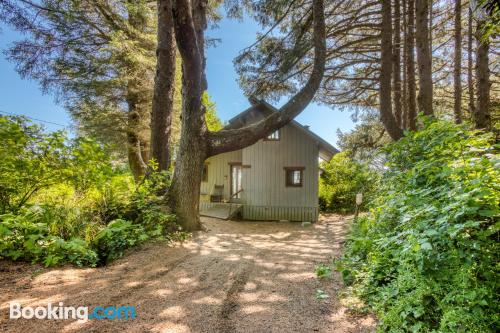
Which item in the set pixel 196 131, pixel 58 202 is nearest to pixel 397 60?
pixel 196 131

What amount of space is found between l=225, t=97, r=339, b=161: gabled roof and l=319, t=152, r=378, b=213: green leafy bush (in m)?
4.67

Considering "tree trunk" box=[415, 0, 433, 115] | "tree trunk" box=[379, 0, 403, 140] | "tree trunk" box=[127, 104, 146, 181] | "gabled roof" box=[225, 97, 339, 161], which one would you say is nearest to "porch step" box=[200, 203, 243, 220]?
"tree trunk" box=[127, 104, 146, 181]

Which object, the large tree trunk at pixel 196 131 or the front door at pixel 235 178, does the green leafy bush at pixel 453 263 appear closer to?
the large tree trunk at pixel 196 131

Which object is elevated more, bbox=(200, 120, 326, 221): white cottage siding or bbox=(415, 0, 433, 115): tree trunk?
bbox=(415, 0, 433, 115): tree trunk

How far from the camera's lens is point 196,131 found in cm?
650

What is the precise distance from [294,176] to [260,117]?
12.7 ft

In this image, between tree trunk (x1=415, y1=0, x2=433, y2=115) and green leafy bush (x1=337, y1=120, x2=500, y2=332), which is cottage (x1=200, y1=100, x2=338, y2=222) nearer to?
tree trunk (x1=415, y1=0, x2=433, y2=115)

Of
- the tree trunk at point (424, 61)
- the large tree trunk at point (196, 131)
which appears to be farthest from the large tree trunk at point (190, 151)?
the tree trunk at point (424, 61)

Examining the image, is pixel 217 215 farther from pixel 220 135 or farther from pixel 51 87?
pixel 51 87

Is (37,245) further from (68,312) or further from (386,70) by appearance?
(386,70)

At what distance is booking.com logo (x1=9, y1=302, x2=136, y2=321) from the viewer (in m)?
2.43

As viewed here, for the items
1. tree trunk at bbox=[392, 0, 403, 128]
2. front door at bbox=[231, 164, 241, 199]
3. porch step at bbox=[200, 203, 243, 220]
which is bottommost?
porch step at bbox=[200, 203, 243, 220]

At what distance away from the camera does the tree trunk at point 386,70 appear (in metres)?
7.63

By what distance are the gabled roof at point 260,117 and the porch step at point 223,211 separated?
434 cm
